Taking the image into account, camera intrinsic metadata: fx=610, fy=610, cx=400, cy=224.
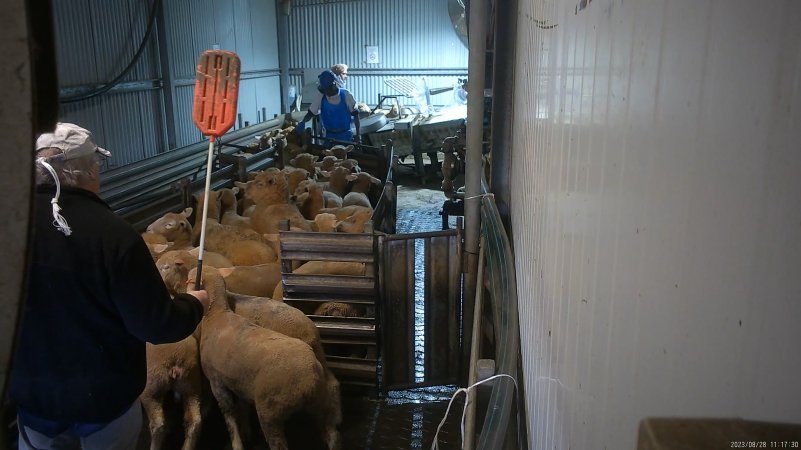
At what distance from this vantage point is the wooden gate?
14.7 feet

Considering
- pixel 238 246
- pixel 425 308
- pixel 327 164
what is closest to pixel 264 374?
pixel 425 308

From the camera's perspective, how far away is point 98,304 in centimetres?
227

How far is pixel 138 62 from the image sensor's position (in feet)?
37.3

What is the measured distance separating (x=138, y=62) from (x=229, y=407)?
9240 millimetres

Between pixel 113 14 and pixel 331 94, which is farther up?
pixel 113 14

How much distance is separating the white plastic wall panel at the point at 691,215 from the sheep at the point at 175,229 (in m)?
5.09

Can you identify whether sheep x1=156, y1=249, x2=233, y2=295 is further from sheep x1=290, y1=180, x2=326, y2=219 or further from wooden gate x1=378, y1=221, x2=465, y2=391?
sheep x1=290, y1=180, x2=326, y2=219

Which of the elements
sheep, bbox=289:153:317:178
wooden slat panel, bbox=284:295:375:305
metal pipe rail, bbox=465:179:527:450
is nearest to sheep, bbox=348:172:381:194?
sheep, bbox=289:153:317:178

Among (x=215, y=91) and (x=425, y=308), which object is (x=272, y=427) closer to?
(x=425, y=308)

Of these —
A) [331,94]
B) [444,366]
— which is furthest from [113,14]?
[444,366]

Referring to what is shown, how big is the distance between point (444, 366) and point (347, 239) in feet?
4.23

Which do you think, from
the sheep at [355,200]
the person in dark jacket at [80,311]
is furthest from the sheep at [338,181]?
the person in dark jacket at [80,311]

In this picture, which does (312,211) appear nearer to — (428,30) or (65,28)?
(65,28)

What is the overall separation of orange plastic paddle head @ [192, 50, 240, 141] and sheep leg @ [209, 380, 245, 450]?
1.69 metres
